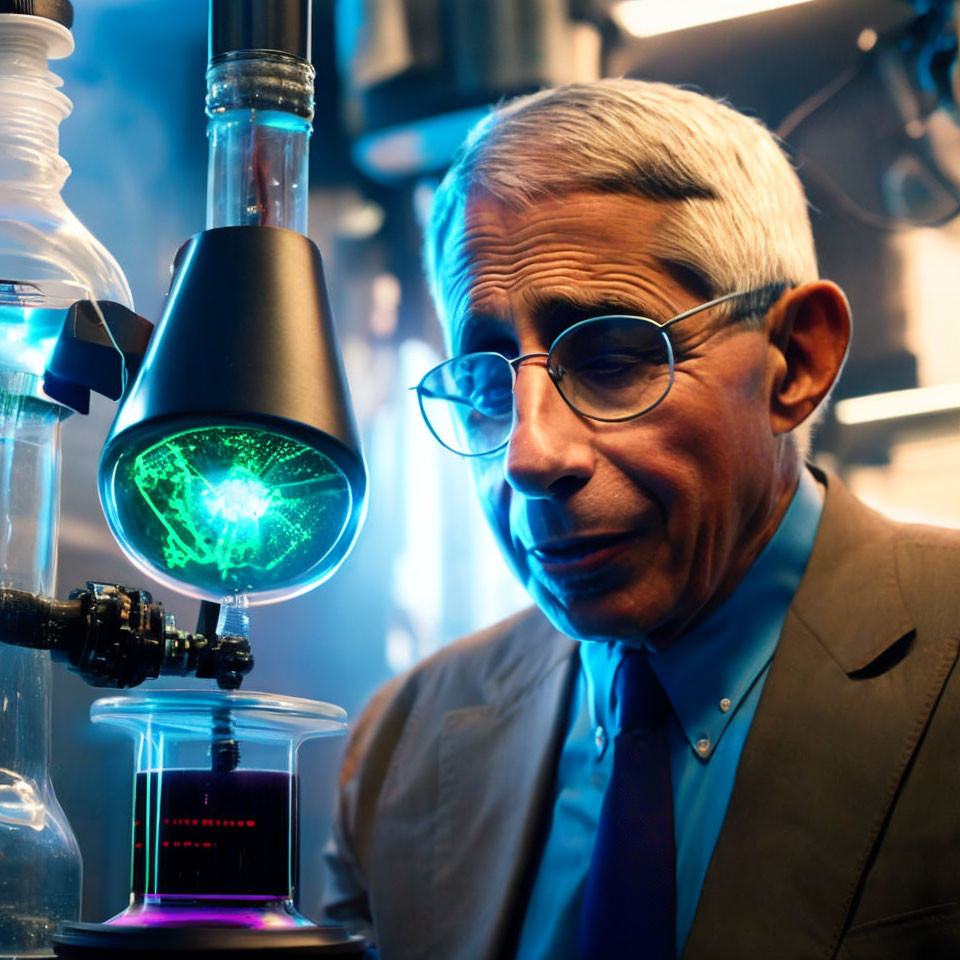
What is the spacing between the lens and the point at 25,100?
37.9 inches

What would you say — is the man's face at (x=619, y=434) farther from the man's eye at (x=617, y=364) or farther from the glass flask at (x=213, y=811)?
the glass flask at (x=213, y=811)

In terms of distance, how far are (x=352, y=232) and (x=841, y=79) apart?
1.01 m

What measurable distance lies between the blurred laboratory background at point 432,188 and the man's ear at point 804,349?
1.79 ft

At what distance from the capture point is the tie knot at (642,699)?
1.47 metres

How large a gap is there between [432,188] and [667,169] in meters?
0.99

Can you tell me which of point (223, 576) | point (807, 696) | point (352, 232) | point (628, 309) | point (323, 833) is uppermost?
point (352, 232)

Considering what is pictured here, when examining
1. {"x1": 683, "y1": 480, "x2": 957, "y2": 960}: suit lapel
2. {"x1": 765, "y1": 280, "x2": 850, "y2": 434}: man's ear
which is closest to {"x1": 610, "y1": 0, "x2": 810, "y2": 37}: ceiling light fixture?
{"x1": 765, "y1": 280, "x2": 850, "y2": 434}: man's ear

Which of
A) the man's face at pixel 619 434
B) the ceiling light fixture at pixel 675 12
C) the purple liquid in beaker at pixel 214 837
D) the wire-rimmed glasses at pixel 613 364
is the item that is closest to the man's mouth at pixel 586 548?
the man's face at pixel 619 434

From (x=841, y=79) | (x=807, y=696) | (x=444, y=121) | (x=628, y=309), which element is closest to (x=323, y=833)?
(x=807, y=696)

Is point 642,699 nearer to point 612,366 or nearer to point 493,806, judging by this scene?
point 493,806

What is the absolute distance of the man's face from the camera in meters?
1.32

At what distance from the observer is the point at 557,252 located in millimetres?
1384

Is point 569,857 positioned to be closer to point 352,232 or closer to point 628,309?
point 628,309

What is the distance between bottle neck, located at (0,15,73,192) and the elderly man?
59 centimetres
